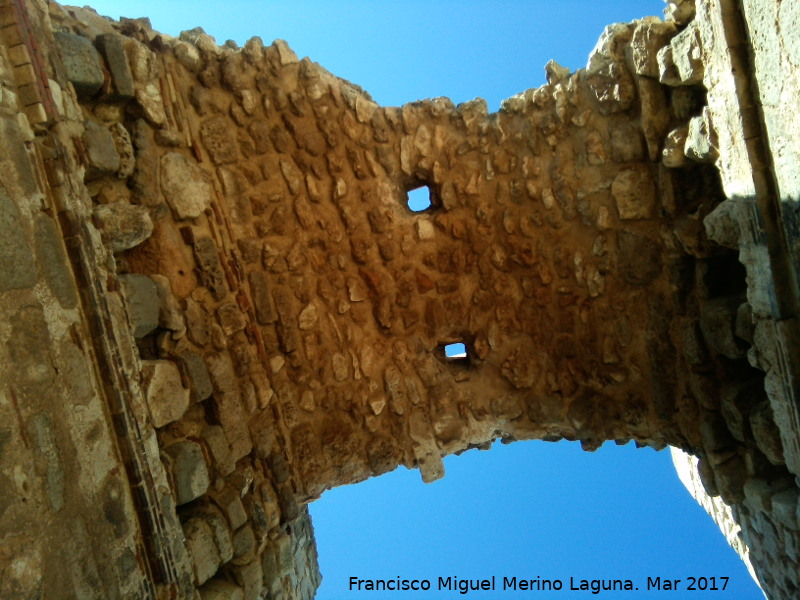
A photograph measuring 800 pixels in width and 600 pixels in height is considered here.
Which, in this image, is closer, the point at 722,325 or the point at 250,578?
the point at 722,325

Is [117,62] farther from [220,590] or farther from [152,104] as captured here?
[220,590]

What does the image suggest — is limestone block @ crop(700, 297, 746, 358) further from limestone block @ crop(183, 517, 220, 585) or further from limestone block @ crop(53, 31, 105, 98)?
limestone block @ crop(53, 31, 105, 98)

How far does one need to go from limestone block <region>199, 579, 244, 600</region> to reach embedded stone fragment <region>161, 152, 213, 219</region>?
65.0 inches

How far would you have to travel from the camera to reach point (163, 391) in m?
2.65

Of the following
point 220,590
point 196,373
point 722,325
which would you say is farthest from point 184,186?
point 722,325

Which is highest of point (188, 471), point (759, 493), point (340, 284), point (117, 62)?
point (117, 62)

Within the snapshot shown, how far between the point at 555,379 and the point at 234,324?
1843 millimetres

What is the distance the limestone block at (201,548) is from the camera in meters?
2.71

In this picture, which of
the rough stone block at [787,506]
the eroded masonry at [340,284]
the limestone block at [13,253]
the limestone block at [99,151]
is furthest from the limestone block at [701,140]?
the limestone block at [13,253]

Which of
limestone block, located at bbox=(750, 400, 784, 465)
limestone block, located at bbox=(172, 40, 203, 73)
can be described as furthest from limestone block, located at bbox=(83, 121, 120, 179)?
limestone block, located at bbox=(750, 400, 784, 465)

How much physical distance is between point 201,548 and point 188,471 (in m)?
0.33

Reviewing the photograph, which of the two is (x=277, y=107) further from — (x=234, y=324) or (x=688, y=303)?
(x=688, y=303)

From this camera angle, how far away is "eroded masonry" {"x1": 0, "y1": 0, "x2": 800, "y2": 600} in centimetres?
221

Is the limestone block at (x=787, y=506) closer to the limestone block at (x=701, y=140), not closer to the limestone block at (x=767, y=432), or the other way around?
the limestone block at (x=767, y=432)
